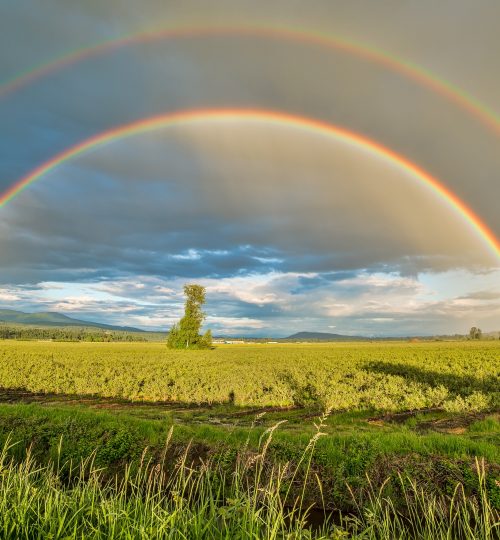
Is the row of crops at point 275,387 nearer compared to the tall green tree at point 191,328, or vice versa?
the row of crops at point 275,387

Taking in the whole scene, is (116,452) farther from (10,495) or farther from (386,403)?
(386,403)

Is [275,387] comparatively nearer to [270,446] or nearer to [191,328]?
[270,446]

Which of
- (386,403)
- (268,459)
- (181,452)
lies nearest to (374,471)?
(268,459)

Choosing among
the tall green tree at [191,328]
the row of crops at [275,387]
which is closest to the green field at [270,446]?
the row of crops at [275,387]

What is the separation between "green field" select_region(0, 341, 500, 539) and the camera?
A: 597 cm

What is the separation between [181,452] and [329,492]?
14.9 feet

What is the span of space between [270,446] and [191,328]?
97394mm

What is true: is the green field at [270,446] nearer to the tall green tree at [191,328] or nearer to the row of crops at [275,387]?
the row of crops at [275,387]

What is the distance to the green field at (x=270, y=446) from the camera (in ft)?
19.6

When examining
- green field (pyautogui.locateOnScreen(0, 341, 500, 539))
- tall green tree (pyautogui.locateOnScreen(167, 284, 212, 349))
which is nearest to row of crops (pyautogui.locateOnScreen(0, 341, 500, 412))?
green field (pyautogui.locateOnScreen(0, 341, 500, 539))

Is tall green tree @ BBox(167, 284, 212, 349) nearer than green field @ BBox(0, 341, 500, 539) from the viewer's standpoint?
No

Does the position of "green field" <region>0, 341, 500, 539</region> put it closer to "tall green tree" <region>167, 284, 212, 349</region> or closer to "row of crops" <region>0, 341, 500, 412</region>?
"row of crops" <region>0, 341, 500, 412</region>

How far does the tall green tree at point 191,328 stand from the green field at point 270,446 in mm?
70614

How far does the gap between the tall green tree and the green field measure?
70614 millimetres
